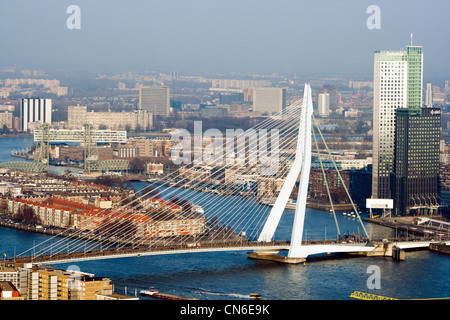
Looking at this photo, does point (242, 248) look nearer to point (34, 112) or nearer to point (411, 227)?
point (411, 227)

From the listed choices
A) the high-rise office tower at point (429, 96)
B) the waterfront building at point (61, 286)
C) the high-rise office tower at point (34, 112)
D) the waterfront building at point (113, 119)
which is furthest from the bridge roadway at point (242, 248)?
the high-rise office tower at point (34, 112)

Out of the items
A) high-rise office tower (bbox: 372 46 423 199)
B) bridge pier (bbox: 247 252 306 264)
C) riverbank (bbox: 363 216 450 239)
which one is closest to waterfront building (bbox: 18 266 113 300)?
bridge pier (bbox: 247 252 306 264)

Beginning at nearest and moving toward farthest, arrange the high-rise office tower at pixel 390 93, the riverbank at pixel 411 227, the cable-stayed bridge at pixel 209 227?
the cable-stayed bridge at pixel 209 227 → the riverbank at pixel 411 227 → the high-rise office tower at pixel 390 93

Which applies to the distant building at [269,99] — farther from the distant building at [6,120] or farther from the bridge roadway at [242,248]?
the bridge roadway at [242,248]

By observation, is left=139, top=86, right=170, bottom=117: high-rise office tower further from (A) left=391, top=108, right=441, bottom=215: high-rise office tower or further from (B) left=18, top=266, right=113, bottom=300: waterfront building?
(B) left=18, top=266, right=113, bottom=300: waterfront building

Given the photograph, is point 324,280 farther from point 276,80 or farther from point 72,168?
point 276,80

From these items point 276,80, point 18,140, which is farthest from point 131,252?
point 276,80
